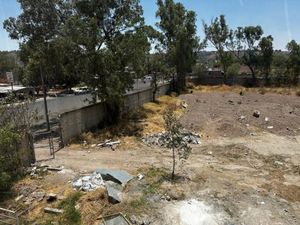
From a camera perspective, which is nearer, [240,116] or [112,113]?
[112,113]

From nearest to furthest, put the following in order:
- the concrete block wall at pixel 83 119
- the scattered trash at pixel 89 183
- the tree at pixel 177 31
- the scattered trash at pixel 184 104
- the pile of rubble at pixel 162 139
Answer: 1. the scattered trash at pixel 89 183
2. the concrete block wall at pixel 83 119
3. the pile of rubble at pixel 162 139
4. the scattered trash at pixel 184 104
5. the tree at pixel 177 31

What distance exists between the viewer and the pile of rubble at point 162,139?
19.0m

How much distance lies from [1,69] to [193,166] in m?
85.6

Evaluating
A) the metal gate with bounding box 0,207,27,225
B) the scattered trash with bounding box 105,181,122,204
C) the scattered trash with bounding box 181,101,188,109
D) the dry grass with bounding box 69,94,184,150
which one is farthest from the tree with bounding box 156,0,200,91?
the metal gate with bounding box 0,207,27,225

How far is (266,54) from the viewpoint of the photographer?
165ft

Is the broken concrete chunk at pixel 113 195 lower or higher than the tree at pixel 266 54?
lower

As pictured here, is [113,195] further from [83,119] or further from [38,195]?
[83,119]

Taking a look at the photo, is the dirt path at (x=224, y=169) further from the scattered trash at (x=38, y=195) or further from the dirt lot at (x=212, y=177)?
the scattered trash at (x=38, y=195)

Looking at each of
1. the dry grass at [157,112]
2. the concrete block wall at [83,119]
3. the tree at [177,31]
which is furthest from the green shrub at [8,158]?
the tree at [177,31]

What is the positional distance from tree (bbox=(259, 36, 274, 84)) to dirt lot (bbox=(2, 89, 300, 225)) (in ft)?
92.2

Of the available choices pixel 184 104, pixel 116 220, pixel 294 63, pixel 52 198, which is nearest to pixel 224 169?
pixel 116 220

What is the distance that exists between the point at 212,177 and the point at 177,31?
27.2 m

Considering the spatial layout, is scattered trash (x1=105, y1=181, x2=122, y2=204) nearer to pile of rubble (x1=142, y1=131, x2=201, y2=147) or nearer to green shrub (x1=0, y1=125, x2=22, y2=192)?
green shrub (x1=0, y1=125, x2=22, y2=192)

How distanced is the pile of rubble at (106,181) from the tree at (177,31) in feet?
86.8
